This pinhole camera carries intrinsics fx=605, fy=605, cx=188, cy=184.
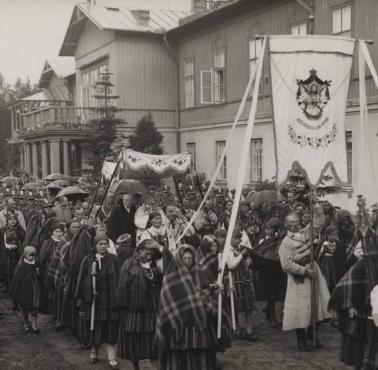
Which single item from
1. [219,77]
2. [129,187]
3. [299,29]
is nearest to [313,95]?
[129,187]

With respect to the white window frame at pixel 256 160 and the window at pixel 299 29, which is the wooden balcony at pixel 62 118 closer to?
the white window frame at pixel 256 160

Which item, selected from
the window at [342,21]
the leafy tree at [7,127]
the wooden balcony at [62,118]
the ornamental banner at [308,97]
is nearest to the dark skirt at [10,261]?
the ornamental banner at [308,97]

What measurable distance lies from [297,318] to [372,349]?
1.77 metres

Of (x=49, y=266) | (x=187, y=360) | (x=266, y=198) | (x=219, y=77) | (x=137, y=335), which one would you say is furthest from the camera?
(x=219, y=77)

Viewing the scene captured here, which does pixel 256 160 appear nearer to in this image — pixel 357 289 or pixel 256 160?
pixel 256 160

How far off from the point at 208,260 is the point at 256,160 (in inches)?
585

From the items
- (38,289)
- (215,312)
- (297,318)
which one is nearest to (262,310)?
(297,318)

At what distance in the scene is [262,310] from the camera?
390 inches

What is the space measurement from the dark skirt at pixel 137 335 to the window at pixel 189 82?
61.5 ft

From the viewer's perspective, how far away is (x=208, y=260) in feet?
19.9

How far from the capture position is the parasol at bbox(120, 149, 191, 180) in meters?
11.2

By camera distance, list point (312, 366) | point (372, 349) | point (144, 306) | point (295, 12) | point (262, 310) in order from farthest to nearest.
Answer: point (295, 12), point (262, 310), point (312, 366), point (144, 306), point (372, 349)

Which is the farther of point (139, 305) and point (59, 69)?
point (59, 69)

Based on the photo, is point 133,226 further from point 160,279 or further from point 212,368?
point 212,368
